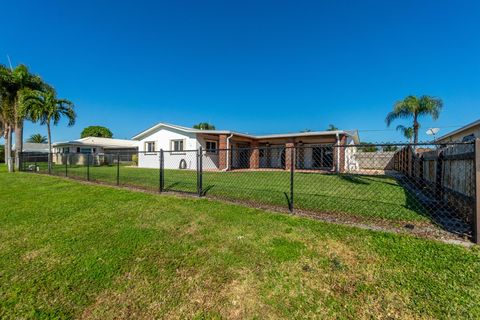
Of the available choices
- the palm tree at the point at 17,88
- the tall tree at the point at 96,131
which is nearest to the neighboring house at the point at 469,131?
the palm tree at the point at 17,88

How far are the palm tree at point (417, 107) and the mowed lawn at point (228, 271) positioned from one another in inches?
842

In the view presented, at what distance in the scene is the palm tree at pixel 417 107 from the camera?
19677 mm

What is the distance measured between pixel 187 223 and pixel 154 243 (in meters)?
0.88

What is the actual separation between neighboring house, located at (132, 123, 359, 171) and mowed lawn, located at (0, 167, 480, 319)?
1143 cm

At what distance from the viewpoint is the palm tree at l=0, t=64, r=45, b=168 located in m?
15.9

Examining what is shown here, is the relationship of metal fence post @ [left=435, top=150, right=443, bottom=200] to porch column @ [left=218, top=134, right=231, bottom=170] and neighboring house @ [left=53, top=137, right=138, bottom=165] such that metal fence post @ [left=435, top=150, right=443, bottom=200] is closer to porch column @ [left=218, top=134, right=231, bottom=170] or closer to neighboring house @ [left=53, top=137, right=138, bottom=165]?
porch column @ [left=218, top=134, right=231, bottom=170]

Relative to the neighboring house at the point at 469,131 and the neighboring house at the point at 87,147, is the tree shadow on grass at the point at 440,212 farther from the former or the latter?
the neighboring house at the point at 87,147

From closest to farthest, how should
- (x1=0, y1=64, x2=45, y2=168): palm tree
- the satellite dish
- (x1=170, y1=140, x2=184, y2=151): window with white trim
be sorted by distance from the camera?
(x1=0, y1=64, x2=45, y2=168): palm tree < the satellite dish < (x1=170, y1=140, x2=184, y2=151): window with white trim

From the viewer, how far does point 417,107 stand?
65.4ft

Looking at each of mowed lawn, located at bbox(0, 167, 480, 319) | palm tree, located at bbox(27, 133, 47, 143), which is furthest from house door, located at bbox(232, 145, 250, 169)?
palm tree, located at bbox(27, 133, 47, 143)

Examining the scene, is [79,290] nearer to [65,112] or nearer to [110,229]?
[110,229]

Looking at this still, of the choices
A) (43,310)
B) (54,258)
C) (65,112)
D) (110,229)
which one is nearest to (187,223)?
(110,229)

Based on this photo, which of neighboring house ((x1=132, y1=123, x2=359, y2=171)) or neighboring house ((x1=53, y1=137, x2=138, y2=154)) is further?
neighboring house ((x1=53, y1=137, x2=138, y2=154))

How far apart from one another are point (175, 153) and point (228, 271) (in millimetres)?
15818
